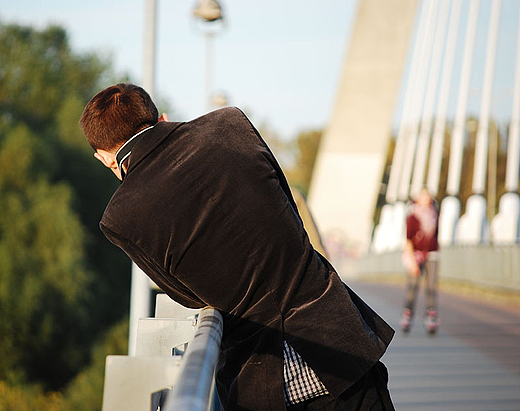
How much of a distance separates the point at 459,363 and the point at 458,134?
13.7 metres

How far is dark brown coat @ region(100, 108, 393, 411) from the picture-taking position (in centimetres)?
223

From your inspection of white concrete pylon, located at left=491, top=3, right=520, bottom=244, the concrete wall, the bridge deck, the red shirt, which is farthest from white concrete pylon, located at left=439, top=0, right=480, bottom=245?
the concrete wall

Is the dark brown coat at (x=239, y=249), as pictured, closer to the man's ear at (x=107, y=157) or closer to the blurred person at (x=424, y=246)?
the man's ear at (x=107, y=157)

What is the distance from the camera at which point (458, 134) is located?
22141mm

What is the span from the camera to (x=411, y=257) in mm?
11273

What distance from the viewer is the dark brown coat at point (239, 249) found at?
2229 mm

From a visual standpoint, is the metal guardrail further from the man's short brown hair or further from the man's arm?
the man's short brown hair

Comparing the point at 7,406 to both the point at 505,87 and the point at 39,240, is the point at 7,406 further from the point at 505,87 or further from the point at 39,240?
the point at 505,87

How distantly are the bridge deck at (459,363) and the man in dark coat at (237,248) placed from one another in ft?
16.1

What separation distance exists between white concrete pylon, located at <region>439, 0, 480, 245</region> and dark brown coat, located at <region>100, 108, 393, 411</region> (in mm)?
19919

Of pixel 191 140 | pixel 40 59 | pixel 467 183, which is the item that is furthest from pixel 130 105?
pixel 467 183

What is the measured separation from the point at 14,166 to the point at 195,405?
35.2 m

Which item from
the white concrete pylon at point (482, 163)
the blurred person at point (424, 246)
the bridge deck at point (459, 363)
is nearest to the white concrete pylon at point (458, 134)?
the white concrete pylon at point (482, 163)

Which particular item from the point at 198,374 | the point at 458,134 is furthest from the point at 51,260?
the point at 198,374
